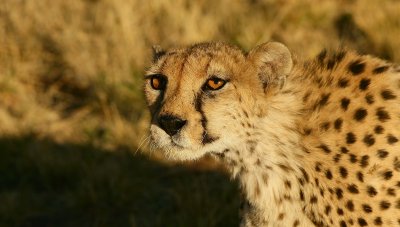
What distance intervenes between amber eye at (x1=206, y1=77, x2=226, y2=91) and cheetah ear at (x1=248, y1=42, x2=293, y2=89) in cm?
16

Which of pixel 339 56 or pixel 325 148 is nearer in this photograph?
pixel 325 148

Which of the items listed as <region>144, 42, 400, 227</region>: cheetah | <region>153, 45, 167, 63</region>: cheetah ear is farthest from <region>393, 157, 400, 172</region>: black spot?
<region>153, 45, 167, 63</region>: cheetah ear

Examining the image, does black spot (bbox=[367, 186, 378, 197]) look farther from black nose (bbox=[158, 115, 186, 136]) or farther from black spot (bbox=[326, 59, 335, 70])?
black nose (bbox=[158, 115, 186, 136])

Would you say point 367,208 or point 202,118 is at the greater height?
point 202,118

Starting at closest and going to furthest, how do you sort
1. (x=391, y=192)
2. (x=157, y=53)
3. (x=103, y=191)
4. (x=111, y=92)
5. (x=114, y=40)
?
(x=391, y=192), (x=157, y=53), (x=103, y=191), (x=111, y=92), (x=114, y=40)

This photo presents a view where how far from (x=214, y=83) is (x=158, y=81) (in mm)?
242

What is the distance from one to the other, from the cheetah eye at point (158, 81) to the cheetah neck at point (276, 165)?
14.5 inches

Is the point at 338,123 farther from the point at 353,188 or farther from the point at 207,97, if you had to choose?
the point at 207,97

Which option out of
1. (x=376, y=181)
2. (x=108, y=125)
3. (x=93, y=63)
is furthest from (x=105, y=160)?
(x=376, y=181)

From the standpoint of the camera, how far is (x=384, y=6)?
18.1 feet

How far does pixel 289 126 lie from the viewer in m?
2.76

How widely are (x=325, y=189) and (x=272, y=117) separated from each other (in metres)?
0.34

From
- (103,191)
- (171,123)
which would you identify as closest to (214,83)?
(171,123)

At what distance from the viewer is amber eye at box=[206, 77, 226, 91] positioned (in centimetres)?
271
